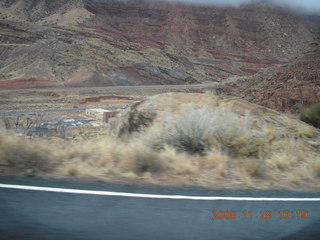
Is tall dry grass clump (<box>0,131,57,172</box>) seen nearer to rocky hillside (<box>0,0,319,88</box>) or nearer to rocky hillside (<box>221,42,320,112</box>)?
rocky hillside (<box>221,42,320,112</box>)

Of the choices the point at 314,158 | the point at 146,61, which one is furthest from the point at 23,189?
the point at 146,61

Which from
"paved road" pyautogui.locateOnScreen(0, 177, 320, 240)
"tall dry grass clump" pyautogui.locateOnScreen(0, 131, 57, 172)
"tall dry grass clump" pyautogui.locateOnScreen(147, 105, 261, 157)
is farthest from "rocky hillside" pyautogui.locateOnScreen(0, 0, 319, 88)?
"paved road" pyautogui.locateOnScreen(0, 177, 320, 240)

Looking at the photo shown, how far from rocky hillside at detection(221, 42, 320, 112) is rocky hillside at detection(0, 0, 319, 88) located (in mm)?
32274

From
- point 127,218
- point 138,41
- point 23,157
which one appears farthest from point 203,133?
point 138,41

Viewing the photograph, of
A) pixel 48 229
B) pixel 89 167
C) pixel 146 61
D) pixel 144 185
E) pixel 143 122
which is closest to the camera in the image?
pixel 48 229

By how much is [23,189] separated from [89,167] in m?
1.55

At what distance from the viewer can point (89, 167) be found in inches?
239

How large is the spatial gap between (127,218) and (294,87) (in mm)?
25084

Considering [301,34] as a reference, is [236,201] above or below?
below

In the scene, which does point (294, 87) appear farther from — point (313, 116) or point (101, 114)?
point (101, 114)

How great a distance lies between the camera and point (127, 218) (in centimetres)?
416

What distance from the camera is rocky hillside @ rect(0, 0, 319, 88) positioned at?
2291 inches

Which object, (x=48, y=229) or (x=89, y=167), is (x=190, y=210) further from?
(x=89, y=167)

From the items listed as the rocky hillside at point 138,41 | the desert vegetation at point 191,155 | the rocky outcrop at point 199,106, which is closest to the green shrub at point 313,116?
the rocky outcrop at point 199,106
